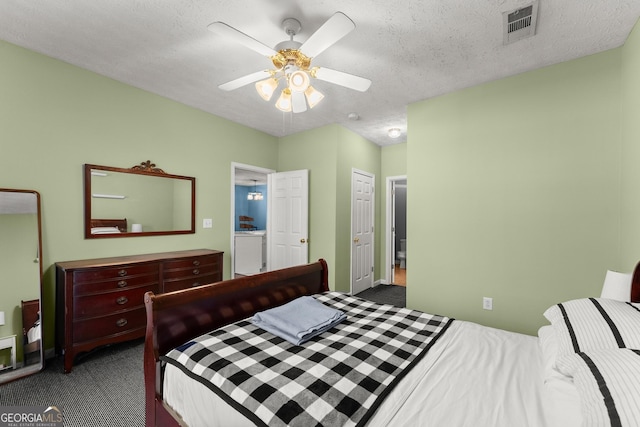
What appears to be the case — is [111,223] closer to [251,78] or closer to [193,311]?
[193,311]

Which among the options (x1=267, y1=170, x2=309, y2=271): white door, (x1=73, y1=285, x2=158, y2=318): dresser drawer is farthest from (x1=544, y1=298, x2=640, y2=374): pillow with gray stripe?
(x1=267, y1=170, x2=309, y2=271): white door

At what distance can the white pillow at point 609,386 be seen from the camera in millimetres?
667

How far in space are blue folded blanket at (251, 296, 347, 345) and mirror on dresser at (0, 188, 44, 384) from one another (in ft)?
6.69

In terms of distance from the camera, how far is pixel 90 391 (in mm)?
2035

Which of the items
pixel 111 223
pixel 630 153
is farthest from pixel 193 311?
pixel 630 153

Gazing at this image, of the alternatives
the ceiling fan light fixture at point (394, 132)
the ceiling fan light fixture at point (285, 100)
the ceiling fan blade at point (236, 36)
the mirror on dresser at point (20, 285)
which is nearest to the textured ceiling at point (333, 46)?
the ceiling fan blade at point (236, 36)

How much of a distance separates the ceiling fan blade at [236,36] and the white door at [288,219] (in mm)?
2431

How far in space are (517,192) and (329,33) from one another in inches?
89.8

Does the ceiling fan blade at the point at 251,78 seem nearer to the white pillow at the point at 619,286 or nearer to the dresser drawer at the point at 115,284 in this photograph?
the dresser drawer at the point at 115,284

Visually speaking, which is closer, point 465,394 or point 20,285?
point 465,394

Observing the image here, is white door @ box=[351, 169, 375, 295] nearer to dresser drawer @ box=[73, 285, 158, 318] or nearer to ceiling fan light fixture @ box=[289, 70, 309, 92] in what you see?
ceiling fan light fixture @ box=[289, 70, 309, 92]

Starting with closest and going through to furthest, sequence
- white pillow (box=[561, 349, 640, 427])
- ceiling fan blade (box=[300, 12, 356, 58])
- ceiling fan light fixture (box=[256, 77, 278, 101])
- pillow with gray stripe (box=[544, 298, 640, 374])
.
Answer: white pillow (box=[561, 349, 640, 427])
pillow with gray stripe (box=[544, 298, 640, 374])
ceiling fan blade (box=[300, 12, 356, 58])
ceiling fan light fixture (box=[256, 77, 278, 101])

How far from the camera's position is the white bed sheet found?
3.12 feet

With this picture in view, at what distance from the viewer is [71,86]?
257 centimetres
